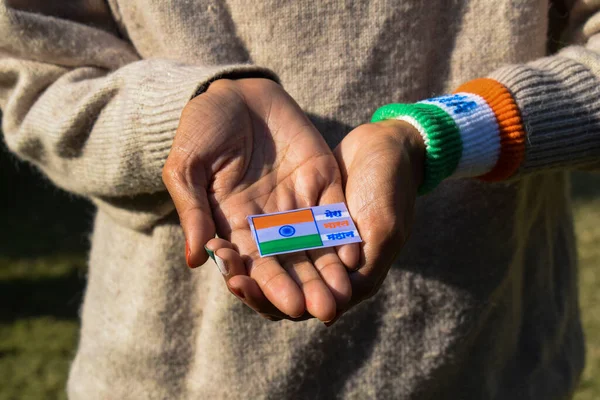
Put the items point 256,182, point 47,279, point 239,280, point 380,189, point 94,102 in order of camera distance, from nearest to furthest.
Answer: point 239,280
point 380,189
point 256,182
point 94,102
point 47,279

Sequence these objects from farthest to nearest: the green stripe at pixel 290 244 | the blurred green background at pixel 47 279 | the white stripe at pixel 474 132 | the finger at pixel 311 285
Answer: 1. the blurred green background at pixel 47 279
2. the white stripe at pixel 474 132
3. the green stripe at pixel 290 244
4. the finger at pixel 311 285

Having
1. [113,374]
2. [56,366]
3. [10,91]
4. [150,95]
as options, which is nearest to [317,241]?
[150,95]

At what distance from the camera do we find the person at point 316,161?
1.14 metres

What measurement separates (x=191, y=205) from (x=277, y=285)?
18 cm

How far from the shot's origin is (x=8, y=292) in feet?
12.8

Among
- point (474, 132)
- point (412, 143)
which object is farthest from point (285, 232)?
point (474, 132)

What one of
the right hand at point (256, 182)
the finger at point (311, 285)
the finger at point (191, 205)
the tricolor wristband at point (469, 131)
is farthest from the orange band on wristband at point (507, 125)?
the finger at point (191, 205)

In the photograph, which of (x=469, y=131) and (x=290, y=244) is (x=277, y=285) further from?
(x=469, y=131)

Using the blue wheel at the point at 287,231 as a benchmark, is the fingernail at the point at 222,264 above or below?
above

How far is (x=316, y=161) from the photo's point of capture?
1.15 meters

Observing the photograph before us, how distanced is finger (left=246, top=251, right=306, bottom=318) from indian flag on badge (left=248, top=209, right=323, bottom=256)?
2 centimetres

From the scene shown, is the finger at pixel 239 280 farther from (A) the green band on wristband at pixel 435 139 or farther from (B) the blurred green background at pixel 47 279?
(B) the blurred green background at pixel 47 279

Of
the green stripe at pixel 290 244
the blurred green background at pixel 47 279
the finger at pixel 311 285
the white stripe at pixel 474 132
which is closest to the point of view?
the finger at pixel 311 285

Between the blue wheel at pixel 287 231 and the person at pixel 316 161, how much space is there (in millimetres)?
40
